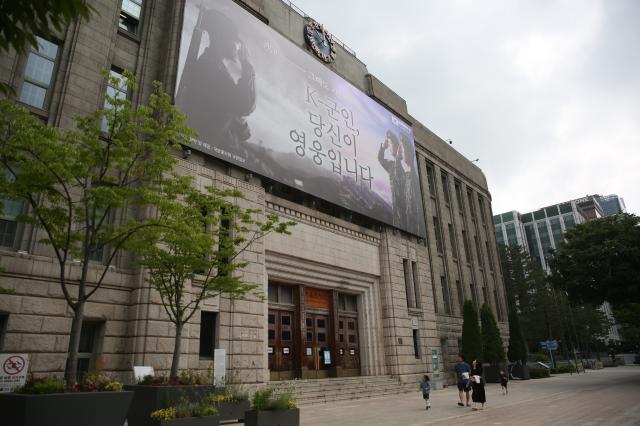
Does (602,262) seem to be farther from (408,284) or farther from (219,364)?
(219,364)

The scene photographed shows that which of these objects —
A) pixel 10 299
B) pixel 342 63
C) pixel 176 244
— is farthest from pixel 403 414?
pixel 342 63

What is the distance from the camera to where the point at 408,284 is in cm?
2961

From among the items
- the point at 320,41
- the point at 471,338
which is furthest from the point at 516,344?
the point at 320,41

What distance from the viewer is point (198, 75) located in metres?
19.1

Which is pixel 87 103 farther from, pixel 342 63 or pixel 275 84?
pixel 342 63

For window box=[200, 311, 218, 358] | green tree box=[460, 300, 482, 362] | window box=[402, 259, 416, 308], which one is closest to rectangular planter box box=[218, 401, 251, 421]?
window box=[200, 311, 218, 358]

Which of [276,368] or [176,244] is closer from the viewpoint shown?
[176,244]

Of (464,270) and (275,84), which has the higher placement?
(275,84)

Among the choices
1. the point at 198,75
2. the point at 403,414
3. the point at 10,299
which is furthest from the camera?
the point at 198,75

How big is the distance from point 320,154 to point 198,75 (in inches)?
312

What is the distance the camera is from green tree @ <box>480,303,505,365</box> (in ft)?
102

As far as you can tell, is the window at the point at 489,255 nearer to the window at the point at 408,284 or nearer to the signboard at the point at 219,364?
the window at the point at 408,284

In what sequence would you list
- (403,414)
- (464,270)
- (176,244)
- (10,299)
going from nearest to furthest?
(176,244)
(10,299)
(403,414)
(464,270)

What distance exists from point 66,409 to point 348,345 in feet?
62.6
